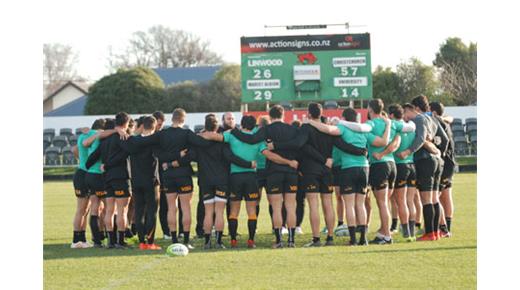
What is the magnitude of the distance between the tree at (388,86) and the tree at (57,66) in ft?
112

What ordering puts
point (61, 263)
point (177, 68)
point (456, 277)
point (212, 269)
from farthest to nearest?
point (177, 68) → point (61, 263) → point (212, 269) → point (456, 277)

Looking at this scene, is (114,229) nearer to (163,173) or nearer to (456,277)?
(163,173)

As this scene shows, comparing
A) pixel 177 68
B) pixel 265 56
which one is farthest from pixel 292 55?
pixel 177 68

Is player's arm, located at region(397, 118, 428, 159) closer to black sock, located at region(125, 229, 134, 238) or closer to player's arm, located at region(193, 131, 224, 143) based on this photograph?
player's arm, located at region(193, 131, 224, 143)

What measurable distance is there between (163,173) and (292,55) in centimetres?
1939

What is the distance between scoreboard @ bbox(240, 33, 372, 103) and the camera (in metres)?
32.3

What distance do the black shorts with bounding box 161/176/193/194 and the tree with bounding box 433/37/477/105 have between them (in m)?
45.3

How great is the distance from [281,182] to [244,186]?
58 centimetres

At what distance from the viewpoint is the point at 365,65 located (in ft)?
107

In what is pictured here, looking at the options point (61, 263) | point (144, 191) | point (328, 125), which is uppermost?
point (328, 125)

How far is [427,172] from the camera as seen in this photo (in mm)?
13977

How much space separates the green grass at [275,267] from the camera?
10008 mm

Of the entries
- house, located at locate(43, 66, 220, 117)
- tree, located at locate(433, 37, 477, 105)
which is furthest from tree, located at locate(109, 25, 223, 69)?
tree, located at locate(433, 37, 477, 105)

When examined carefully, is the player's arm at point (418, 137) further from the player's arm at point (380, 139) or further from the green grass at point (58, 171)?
the green grass at point (58, 171)
